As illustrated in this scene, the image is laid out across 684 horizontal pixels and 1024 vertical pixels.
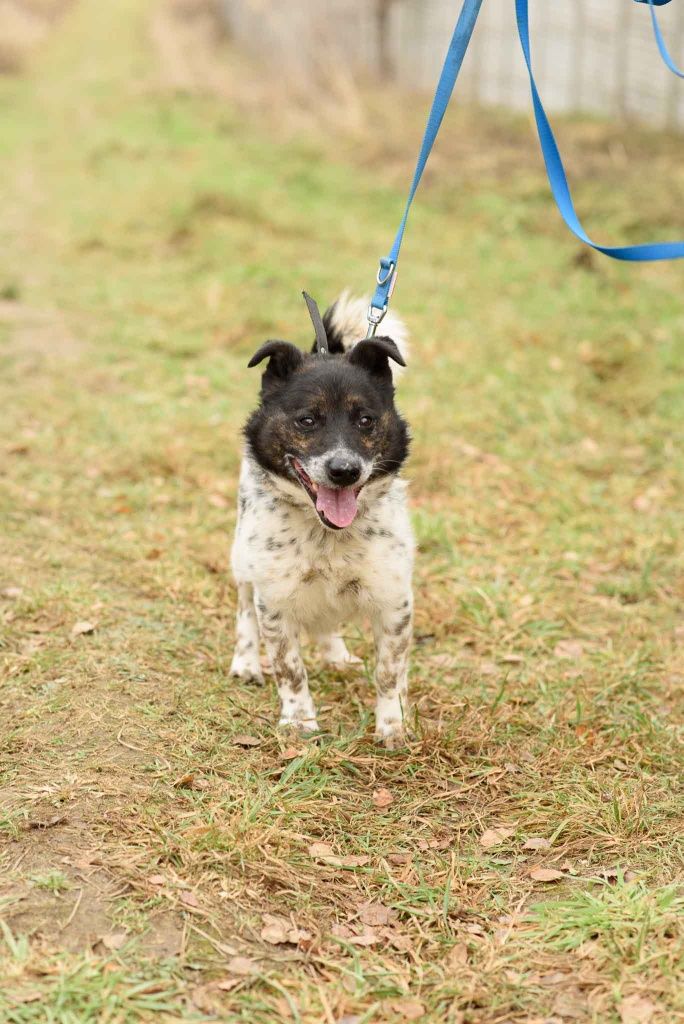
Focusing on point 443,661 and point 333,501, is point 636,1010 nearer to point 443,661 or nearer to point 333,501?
point 333,501

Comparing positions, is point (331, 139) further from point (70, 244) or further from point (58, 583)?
point (58, 583)

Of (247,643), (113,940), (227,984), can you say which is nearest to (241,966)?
(227,984)

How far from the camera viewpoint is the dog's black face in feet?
12.6

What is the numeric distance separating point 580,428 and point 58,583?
3.94m

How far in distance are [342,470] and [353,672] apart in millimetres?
1335

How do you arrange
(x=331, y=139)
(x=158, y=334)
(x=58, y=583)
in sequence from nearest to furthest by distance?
(x=58, y=583)
(x=158, y=334)
(x=331, y=139)

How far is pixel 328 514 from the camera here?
3.86 meters

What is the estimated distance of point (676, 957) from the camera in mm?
3080

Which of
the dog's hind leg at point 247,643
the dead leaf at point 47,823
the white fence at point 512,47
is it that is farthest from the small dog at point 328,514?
the white fence at point 512,47

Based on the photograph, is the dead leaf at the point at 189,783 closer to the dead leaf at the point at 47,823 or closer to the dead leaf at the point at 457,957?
the dead leaf at the point at 47,823

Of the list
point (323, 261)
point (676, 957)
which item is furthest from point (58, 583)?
point (323, 261)

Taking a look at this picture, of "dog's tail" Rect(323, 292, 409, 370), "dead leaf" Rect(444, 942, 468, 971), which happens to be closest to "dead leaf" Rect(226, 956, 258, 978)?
"dead leaf" Rect(444, 942, 468, 971)

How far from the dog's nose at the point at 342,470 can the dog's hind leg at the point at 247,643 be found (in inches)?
43.6

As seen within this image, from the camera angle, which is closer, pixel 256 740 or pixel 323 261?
pixel 256 740
